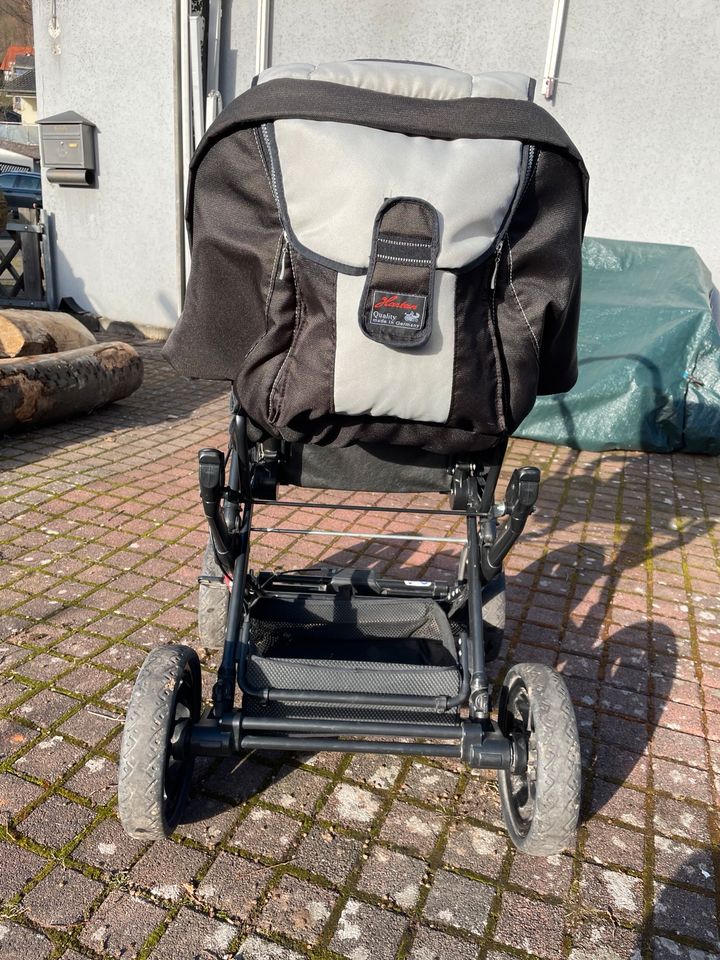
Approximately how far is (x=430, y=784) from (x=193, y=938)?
3.05 ft

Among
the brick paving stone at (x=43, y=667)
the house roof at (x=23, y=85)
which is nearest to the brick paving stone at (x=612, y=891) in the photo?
the brick paving stone at (x=43, y=667)

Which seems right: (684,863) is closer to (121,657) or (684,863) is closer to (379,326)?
(379,326)

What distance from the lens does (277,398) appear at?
203cm

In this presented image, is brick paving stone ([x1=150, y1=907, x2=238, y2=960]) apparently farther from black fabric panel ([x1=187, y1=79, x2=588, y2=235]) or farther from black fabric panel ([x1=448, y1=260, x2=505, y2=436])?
black fabric panel ([x1=187, y1=79, x2=588, y2=235])

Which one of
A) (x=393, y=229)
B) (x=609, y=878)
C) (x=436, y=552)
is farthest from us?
(x=436, y=552)

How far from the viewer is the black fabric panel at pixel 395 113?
74.9 inches

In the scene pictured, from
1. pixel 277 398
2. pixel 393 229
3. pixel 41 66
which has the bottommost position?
pixel 277 398

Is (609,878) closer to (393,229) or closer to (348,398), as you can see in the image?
(348,398)

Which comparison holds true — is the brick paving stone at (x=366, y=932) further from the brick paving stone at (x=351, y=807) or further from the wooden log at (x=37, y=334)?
the wooden log at (x=37, y=334)

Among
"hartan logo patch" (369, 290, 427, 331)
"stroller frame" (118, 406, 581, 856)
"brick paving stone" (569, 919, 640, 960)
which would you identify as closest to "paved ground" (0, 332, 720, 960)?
"brick paving stone" (569, 919, 640, 960)

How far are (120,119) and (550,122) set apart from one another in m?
8.29

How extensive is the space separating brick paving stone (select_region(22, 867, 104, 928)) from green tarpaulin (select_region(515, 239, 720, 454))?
5223mm

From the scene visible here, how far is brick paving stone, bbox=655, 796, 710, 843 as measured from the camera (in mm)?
2443

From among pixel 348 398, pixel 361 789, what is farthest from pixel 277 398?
pixel 361 789
